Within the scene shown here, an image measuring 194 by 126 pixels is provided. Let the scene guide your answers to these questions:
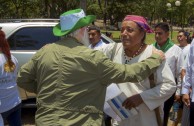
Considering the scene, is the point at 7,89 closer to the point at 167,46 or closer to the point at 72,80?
the point at 72,80

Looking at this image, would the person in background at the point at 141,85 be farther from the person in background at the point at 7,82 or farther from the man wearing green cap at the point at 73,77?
the person in background at the point at 7,82

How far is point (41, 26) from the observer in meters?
6.68

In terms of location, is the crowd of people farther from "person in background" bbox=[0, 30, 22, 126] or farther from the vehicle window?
the vehicle window

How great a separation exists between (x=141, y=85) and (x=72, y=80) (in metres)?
0.75

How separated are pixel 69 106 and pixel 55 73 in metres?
0.25

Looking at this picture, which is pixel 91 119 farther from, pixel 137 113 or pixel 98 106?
pixel 137 113

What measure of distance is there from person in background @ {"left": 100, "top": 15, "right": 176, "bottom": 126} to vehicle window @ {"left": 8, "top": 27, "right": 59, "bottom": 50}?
12.1ft

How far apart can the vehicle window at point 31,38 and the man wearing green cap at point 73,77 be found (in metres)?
4.09

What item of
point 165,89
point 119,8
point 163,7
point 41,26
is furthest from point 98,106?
point 163,7

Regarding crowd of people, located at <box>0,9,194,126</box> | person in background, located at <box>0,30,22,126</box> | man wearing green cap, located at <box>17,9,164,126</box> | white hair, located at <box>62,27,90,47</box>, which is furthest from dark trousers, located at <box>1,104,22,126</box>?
white hair, located at <box>62,27,90,47</box>

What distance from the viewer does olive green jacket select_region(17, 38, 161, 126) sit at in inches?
96.1

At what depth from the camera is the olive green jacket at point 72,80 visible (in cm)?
244

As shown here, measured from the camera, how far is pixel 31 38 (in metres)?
6.68

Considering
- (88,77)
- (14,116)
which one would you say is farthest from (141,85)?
(14,116)
